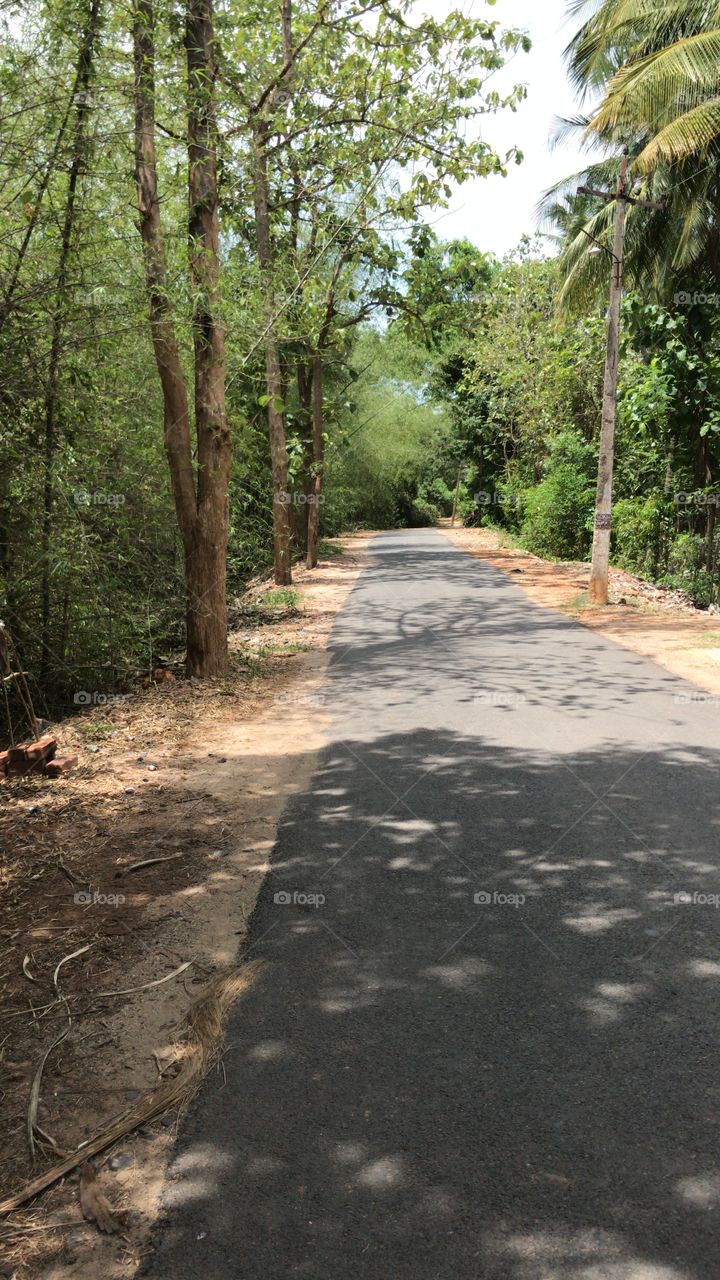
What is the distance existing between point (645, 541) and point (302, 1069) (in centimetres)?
1942

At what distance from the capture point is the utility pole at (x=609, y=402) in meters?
15.0

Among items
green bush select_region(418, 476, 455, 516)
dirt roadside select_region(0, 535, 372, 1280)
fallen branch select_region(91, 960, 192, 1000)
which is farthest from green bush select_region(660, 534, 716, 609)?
green bush select_region(418, 476, 455, 516)

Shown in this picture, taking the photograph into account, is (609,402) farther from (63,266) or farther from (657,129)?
(63,266)

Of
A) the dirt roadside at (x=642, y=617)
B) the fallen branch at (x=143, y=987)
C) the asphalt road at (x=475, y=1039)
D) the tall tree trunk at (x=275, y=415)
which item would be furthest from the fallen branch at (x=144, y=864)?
the tall tree trunk at (x=275, y=415)

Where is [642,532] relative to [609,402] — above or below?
below

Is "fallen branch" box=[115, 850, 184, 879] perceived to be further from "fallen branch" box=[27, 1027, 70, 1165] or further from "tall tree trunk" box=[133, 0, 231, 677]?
"tall tree trunk" box=[133, 0, 231, 677]

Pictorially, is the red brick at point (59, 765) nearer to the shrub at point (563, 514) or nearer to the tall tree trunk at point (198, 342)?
the tall tree trunk at point (198, 342)

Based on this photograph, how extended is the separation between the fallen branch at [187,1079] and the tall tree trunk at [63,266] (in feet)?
14.9

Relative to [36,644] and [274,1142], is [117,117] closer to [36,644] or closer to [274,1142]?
[36,644]

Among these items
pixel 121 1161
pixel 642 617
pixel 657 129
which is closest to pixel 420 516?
pixel 657 129

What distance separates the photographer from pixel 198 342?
9.66m

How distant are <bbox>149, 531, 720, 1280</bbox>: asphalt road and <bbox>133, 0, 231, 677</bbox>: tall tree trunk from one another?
3.53 metres

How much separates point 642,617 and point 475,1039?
12.3 metres

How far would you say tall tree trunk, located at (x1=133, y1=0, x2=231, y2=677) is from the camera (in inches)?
340
